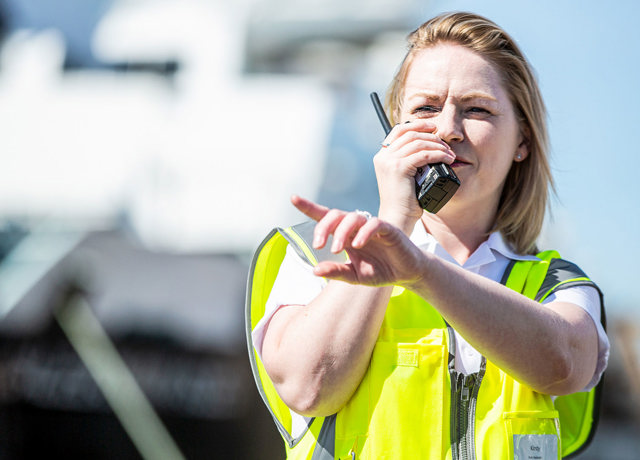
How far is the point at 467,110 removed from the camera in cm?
111

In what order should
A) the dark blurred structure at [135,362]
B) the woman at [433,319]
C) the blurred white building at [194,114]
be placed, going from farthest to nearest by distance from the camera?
the blurred white building at [194,114] → the dark blurred structure at [135,362] → the woman at [433,319]

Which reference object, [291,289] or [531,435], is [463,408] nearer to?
[531,435]

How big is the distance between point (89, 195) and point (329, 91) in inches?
41.6

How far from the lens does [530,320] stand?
89 cm

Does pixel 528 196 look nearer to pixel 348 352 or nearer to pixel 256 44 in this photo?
pixel 348 352

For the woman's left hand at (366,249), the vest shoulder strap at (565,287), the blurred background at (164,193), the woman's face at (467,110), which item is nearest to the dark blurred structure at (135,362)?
the blurred background at (164,193)

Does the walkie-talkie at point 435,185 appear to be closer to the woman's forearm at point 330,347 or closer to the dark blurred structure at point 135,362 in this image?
the woman's forearm at point 330,347

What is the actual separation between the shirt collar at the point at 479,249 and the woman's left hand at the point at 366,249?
1.12 ft

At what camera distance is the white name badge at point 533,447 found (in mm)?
951

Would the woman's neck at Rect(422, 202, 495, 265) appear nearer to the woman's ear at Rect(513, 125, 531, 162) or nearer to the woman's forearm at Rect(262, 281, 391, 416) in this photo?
the woman's ear at Rect(513, 125, 531, 162)

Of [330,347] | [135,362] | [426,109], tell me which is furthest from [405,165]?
[135,362]

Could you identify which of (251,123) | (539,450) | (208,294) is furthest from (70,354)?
(539,450)

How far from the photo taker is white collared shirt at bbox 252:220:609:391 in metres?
1.00

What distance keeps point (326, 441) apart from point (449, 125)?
0.52 meters
